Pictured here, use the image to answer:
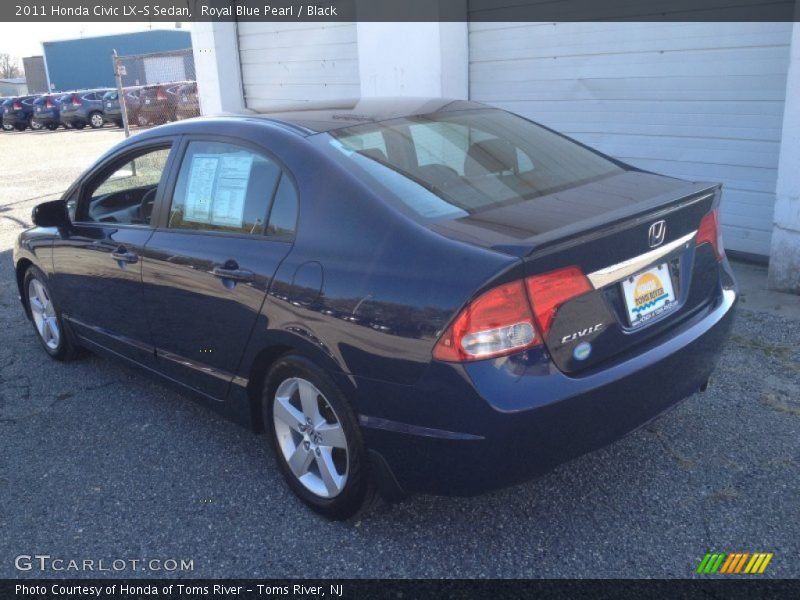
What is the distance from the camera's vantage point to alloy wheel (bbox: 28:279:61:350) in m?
4.92

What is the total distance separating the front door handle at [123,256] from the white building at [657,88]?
44.7 inches

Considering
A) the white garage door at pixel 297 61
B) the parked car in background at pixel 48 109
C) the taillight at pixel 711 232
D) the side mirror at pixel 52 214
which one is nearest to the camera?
the taillight at pixel 711 232

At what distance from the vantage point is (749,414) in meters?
3.69

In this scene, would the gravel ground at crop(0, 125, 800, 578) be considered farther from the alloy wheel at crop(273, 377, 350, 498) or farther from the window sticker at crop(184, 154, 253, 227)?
the window sticker at crop(184, 154, 253, 227)

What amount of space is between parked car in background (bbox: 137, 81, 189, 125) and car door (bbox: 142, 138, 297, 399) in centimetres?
2087

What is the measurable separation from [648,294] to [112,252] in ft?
8.83

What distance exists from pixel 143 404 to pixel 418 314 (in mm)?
2438

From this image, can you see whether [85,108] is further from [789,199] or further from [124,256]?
[789,199]

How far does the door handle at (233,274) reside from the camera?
3.11 meters

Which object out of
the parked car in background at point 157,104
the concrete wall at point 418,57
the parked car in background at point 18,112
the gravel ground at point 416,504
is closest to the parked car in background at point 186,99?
the parked car in background at point 157,104

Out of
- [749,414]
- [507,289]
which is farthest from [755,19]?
[507,289]

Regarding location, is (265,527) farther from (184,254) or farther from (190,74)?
(190,74)

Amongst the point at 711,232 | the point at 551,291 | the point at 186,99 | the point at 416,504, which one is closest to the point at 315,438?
the point at 416,504

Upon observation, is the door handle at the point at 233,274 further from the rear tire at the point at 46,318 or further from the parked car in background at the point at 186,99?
the parked car in background at the point at 186,99
